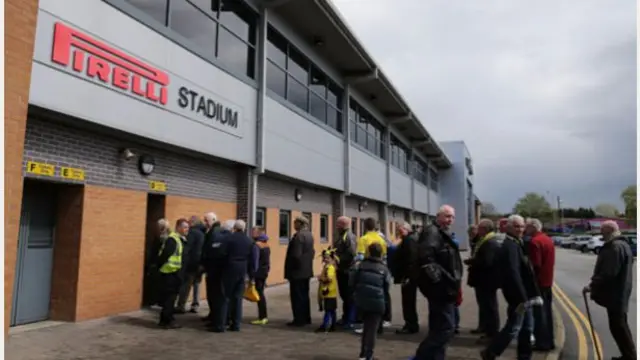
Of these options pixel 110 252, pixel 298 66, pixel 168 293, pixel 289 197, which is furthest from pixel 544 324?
pixel 298 66

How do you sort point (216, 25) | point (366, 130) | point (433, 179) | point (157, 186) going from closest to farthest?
point (157, 186) → point (216, 25) → point (366, 130) → point (433, 179)

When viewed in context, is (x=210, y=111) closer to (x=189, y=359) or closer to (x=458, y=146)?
(x=189, y=359)

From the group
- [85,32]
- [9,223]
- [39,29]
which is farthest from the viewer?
[85,32]

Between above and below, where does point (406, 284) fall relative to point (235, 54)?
below

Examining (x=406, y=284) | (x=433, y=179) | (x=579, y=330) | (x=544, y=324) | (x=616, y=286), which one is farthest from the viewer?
(x=433, y=179)

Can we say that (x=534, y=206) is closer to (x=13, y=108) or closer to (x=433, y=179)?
(x=433, y=179)

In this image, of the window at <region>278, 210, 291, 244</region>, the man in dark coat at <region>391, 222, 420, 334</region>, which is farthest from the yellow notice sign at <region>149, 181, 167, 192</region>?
the window at <region>278, 210, 291, 244</region>

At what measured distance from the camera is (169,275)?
780 centimetres

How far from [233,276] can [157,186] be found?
2.70 metres

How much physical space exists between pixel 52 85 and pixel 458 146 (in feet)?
148

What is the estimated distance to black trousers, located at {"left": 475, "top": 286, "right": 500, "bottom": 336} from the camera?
714cm

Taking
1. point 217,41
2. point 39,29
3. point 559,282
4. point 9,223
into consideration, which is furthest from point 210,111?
point 559,282

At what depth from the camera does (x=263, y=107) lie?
1234cm

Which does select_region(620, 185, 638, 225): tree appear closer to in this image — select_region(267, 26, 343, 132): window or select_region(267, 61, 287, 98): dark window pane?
select_region(267, 26, 343, 132): window
